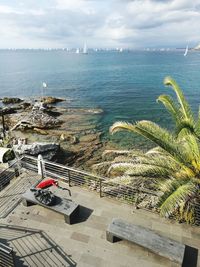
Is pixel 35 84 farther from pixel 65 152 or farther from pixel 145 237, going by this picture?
pixel 145 237

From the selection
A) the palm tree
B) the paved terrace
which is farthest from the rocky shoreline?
the palm tree

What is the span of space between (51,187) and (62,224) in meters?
2.51

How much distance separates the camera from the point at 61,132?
28875mm

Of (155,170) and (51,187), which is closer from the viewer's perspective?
(155,170)

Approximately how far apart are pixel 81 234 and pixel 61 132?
21.3 m

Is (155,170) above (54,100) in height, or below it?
above

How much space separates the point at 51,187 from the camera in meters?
11.0

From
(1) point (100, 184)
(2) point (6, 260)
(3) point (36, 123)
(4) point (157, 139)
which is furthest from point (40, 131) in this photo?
(4) point (157, 139)

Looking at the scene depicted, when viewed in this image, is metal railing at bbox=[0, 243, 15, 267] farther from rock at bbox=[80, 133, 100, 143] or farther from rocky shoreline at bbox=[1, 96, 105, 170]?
rock at bbox=[80, 133, 100, 143]

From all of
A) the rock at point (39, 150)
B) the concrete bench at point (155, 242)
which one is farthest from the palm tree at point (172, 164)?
the rock at point (39, 150)

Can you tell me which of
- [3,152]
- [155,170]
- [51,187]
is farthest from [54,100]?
[155,170]

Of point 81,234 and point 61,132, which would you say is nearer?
point 81,234

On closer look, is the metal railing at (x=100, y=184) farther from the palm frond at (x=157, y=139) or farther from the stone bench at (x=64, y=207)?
the palm frond at (x=157, y=139)

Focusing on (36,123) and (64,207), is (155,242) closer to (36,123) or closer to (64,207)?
(64,207)
